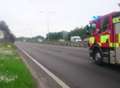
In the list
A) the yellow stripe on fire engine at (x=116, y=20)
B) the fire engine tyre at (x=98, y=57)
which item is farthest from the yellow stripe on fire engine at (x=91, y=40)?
the yellow stripe on fire engine at (x=116, y=20)

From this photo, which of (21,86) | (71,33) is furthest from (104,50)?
(71,33)

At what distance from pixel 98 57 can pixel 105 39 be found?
192 centimetres

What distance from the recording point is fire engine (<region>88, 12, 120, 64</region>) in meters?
18.4

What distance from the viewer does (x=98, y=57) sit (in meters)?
21.6

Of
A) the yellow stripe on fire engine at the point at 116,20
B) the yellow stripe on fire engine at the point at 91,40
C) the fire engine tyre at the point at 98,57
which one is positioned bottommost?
the fire engine tyre at the point at 98,57

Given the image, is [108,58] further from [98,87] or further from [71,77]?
[98,87]

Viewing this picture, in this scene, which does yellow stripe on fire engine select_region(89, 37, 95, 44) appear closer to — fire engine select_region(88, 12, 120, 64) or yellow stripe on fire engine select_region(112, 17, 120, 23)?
fire engine select_region(88, 12, 120, 64)

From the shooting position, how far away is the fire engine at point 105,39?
60.5 feet

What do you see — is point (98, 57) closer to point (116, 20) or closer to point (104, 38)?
point (104, 38)

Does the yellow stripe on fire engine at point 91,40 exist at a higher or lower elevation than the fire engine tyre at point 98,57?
higher

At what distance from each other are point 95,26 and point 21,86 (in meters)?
10.3

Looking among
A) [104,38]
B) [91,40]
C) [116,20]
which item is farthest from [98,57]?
[116,20]

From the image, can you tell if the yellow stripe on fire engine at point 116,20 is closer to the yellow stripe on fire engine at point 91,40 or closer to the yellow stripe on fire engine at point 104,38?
the yellow stripe on fire engine at point 104,38

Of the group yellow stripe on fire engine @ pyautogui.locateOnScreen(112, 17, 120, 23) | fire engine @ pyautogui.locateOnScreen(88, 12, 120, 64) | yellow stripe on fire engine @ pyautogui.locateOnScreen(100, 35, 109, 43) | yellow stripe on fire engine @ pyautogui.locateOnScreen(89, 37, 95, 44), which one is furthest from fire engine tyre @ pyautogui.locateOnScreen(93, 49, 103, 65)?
yellow stripe on fire engine @ pyautogui.locateOnScreen(112, 17, 120, 23)
